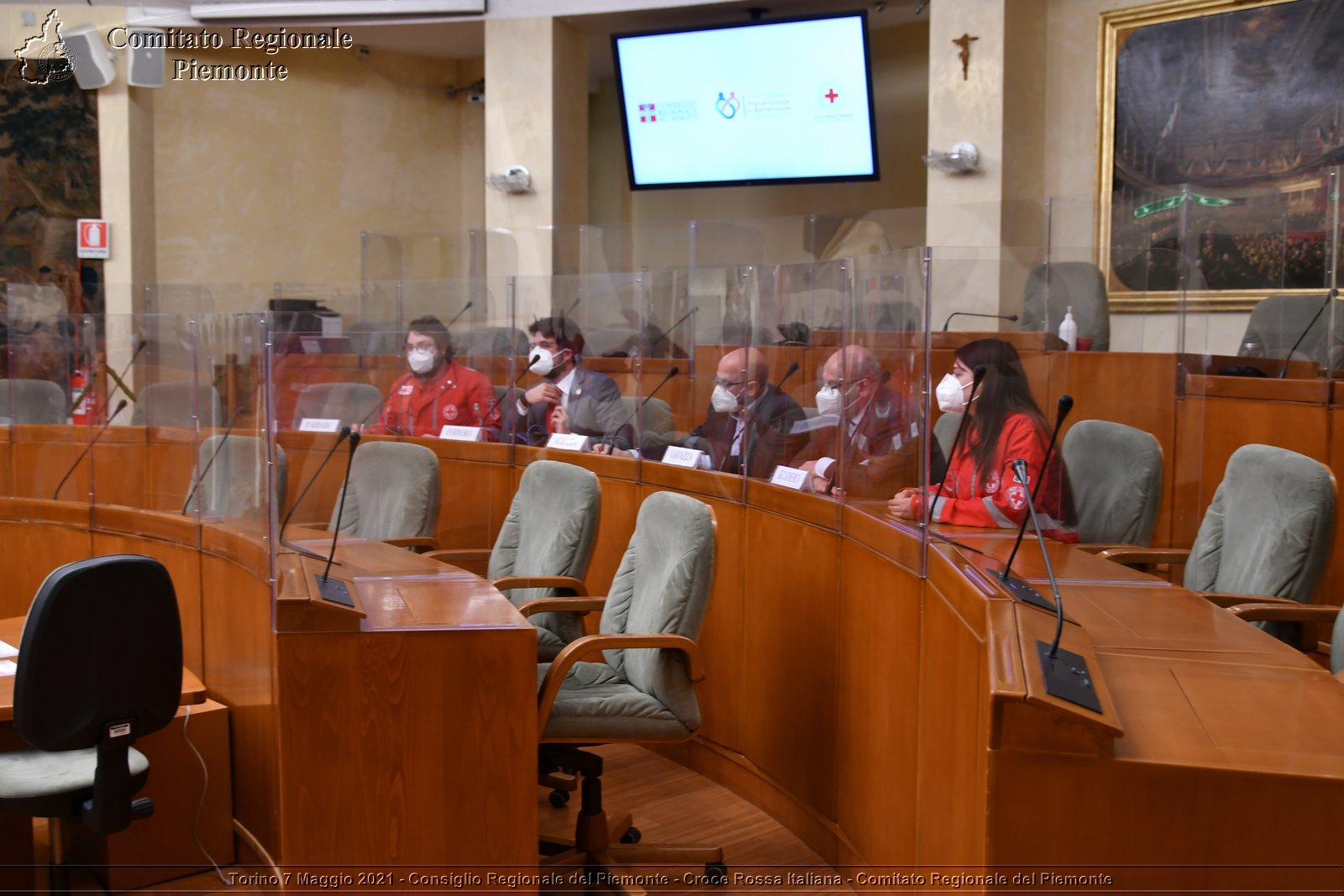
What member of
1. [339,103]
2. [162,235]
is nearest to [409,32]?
[339,103]

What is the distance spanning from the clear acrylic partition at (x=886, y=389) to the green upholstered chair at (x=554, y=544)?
2.43 ft

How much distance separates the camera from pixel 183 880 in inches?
120

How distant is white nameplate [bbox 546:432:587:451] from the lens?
448 centimetres

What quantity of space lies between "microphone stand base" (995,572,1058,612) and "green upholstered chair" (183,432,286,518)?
1.50m

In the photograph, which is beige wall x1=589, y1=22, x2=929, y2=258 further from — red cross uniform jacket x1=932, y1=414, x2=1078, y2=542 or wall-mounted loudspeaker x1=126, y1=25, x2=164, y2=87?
red cross uniform jacket x1=932, y1=414, x2=1078, y2=542

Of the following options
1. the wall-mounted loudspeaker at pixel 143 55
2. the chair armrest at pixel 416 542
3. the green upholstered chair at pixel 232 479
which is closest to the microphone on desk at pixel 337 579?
the green upholstered chair at pixel 232 479

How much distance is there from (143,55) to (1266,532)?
8.83m

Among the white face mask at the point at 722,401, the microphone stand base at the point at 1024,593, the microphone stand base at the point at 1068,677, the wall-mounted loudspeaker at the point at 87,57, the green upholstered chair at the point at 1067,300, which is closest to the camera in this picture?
the microphone stand base at the point at 1068,677

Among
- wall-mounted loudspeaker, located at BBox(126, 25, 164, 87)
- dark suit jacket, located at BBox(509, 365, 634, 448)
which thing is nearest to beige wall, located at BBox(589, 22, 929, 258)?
wall-mounted loudspeaker, located at BBox(126, 25, 164, 87)

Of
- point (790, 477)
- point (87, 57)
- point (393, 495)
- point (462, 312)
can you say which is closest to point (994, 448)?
point (790, 477)

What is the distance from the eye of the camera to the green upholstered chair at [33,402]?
518 cm

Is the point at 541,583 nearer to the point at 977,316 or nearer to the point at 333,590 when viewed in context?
the point at 333,590

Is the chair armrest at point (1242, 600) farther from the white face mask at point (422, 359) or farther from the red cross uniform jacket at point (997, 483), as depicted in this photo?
the white face mask at point (422, 359)

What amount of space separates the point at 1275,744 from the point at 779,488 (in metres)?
1.86
